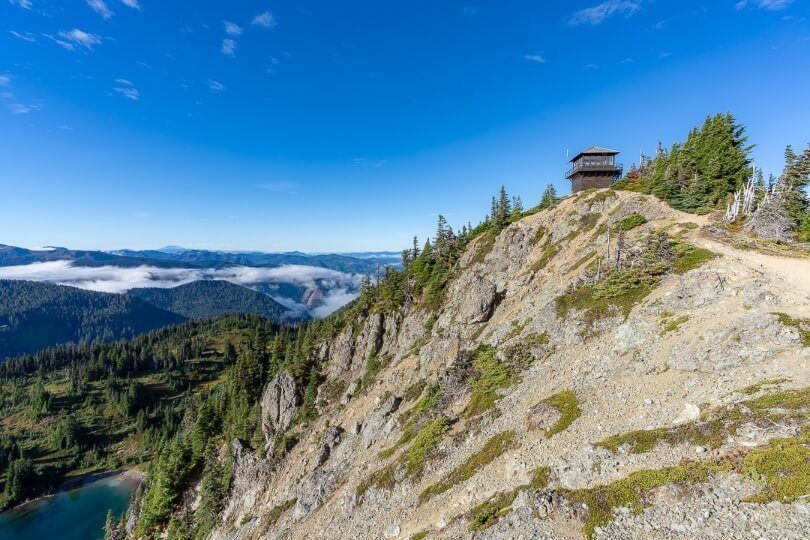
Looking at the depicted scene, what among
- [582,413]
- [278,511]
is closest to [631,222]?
[582,413]

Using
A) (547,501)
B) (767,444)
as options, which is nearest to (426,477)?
(547,501)

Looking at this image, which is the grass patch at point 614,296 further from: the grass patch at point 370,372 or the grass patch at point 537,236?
the grass patch at point 370,372

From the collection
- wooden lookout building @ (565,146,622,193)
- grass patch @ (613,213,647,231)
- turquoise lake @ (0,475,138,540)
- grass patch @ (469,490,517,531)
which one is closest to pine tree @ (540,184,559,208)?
wooden lookout building @ (565,146,622,193)

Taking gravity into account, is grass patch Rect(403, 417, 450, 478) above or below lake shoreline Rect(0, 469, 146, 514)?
above

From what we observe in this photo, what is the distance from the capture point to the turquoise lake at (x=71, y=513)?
12875 cm

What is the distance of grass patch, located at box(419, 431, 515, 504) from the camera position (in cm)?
3116

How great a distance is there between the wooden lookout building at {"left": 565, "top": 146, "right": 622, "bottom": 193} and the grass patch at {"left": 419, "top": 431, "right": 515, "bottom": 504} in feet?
238

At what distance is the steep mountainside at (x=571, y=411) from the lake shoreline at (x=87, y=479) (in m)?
117

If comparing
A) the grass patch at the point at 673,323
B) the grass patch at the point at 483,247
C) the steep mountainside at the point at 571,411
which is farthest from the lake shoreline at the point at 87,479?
the grass patch at the point at 673,323

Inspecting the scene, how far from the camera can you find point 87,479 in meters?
165

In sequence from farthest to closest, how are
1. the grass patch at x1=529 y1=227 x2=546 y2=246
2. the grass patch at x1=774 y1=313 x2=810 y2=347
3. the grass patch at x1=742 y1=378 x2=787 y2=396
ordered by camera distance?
the grass patch at x1=529 y1=227 x2=546 y2=246, the grass patch at x1=774 y1=313 x2=810 y2=347, the grass patch at x1=742 y1=378 x2=787 y2=396

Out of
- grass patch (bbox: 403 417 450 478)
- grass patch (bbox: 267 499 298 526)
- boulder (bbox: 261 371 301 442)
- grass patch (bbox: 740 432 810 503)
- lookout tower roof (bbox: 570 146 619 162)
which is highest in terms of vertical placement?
lookout tower roof (bbox: 570 146 619 162)

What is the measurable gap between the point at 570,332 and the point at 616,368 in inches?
354

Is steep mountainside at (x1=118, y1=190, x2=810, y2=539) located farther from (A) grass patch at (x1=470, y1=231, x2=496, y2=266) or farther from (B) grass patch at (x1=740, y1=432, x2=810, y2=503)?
(A) grass patch at (x1=470, y1=231, x2=496, y2=266)
